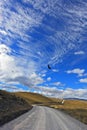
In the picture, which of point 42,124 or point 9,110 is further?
point 9,110

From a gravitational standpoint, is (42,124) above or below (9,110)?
below

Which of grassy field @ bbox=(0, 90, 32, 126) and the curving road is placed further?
grassy field @ bbox=(0, 90, 32, 126)

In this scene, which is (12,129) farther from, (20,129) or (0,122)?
(0,122)

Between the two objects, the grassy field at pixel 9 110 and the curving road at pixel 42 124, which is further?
the grassy field at pixel 9 110

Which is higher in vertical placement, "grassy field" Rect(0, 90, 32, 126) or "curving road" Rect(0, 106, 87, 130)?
"grassy field" Rect(0, 90, 32, 126)

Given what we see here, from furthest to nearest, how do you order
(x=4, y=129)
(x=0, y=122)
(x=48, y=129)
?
(x=0, y=122), (x=48, y=129), (x=4, y=129)

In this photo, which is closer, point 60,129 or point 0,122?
point 60,129

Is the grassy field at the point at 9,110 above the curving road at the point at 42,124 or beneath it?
above

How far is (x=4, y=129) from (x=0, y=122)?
375 centimetres

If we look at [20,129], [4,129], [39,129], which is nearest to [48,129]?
[39,129]

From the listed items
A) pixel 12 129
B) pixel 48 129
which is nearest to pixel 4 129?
pixel 12 129

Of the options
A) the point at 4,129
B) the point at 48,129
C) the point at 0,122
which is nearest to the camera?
the point at 4,129

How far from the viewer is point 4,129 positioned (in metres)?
17.9

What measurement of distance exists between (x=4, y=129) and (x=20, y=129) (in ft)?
4.06
